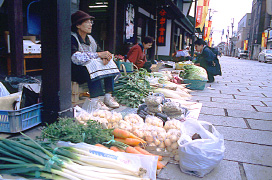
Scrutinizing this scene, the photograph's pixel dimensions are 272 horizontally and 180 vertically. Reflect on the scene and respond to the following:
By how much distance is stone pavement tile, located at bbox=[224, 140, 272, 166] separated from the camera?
247 cm

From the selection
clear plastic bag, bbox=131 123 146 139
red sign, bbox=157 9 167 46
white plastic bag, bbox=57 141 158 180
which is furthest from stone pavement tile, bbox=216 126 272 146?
red sign, bbox=157 9 167 46

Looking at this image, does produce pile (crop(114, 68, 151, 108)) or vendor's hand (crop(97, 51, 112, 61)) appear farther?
produce pile (crop(114, 68, 151, 108))

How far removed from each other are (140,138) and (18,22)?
11.5 feet

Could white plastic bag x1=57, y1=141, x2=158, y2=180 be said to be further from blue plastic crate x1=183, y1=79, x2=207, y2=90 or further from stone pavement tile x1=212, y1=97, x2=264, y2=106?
blue plastic crate x1=183, y1=79, x2=207, y2=90

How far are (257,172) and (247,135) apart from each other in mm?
1046

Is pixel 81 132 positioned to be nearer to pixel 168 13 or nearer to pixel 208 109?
pixel 208 109

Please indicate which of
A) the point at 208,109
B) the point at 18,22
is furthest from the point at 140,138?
the point at 18,22

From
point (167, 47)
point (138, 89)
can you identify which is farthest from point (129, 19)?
point (167, 47)

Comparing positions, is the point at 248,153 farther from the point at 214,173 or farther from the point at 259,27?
the point at 259,27

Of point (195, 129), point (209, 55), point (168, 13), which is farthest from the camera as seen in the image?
point (168, 13)

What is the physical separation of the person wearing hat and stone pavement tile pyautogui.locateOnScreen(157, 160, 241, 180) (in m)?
1.85

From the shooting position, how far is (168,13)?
44.4ft

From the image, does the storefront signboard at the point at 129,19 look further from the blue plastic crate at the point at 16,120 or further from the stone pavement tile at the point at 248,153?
the stone pavement tile at the point at 248,153

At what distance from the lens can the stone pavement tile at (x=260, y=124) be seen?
353 centimetres
